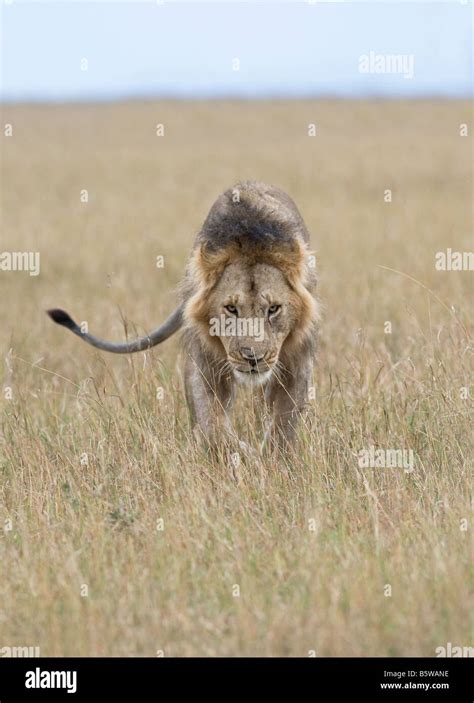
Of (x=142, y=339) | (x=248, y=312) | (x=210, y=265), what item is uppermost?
(x=210, y=265)

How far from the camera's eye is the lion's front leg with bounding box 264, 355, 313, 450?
7.69 m

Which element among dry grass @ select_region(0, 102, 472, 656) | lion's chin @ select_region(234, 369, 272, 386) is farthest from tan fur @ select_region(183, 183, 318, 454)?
dry grass @ select_region(0, 102, 472, 656)

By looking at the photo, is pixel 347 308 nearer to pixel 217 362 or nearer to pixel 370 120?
pixel 217 362

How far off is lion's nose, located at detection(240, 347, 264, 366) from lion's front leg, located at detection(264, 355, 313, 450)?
2.36 ft

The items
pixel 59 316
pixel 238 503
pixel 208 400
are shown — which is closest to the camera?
pixel 238 503

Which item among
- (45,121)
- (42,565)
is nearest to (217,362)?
(42,565)

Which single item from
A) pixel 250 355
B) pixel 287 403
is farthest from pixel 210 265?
pixel 287 403

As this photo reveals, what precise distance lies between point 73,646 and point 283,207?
11.8 feet

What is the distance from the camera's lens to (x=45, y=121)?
72.9 m

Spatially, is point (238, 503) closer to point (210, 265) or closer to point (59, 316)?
point (210, 265)

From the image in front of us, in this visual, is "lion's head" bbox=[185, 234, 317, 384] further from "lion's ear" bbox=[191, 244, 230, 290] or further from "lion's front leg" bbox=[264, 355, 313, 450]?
"lion's front leg" bbox=[264, 355, 313, 450]

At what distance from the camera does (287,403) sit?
7.73 m

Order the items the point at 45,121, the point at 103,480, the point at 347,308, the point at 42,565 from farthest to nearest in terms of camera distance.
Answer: the point at 45,121
the point at 347,308
the point at 103,480
the point at 42,565

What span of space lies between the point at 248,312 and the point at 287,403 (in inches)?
36.0
